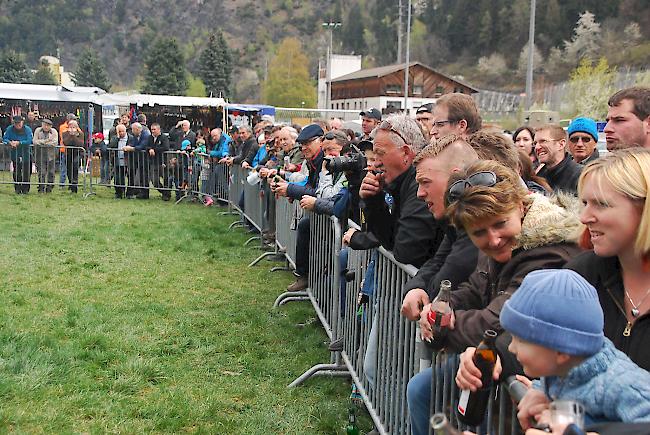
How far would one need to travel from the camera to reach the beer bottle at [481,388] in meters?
2.30

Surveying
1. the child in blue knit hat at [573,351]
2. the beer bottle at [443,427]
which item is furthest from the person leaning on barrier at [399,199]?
the beer bottle at [443,427]

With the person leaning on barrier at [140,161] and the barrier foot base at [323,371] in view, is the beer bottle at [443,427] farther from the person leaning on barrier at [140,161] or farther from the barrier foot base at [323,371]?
the person leaning on barrier at [140,161]

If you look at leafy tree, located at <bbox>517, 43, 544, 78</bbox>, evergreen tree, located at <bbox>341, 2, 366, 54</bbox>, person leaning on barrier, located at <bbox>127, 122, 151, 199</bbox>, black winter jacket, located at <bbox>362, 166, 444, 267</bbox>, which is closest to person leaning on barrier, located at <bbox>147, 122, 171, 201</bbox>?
person leaning on barrier, located at <bbox>127, 122, 151, 199</bbox>

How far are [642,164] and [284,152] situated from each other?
26.0ft

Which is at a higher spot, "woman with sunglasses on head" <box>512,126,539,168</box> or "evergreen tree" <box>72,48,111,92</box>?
"evergreen tree" <box>72,48,111,92</box>

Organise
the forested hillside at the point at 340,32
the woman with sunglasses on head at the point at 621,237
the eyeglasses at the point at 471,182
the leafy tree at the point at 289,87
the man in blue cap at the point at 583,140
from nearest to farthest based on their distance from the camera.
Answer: the woman with sunglasses on head at the point at 621,237, the eyeglasses at the point at 471,182, the man in blue cap at the point at 583,140, the forested hillside at the point at 340,32, the leafy tree at the point at 289,87

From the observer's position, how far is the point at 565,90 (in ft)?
219

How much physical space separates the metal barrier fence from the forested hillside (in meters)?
87.1

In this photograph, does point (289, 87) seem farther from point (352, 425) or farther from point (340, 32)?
point (352, 425)

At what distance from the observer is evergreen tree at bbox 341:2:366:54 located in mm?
151500

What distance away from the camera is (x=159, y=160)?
1661 centimetres

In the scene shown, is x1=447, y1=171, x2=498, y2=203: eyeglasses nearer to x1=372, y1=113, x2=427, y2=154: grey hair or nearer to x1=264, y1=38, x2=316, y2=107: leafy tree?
x1=372, y1=113, x2=427, y2=154: grey hair

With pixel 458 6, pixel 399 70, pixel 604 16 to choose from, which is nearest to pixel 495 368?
pixel 399 70

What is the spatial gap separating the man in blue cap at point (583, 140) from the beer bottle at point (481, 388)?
4.52 m
